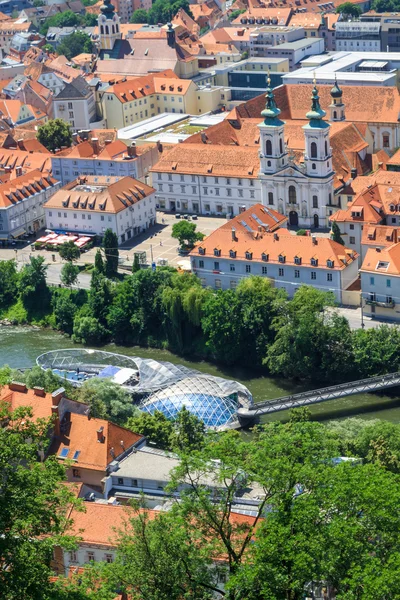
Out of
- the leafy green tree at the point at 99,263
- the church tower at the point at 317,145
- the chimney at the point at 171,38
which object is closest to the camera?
the leafy green tree at the point at 99,263

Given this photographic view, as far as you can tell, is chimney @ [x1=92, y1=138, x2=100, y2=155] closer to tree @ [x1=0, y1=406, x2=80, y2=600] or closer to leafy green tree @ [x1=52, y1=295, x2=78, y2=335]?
leafy green tree @ [x1=52, y1=295, x2=78, y2=335]

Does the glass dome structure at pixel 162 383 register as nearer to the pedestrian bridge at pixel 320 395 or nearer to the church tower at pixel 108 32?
the pedestrian bridge at pixel 320 395

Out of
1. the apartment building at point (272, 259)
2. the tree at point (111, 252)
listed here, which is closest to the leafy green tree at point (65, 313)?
the tree at point (111, 252)

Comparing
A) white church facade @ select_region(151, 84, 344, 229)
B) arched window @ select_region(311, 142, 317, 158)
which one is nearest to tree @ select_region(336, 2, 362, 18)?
white church facade @ select_region(151, 84, 344, 229)

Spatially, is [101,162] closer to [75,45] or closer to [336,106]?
[336,106]

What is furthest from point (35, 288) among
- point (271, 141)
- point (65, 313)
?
point (271, 141)
